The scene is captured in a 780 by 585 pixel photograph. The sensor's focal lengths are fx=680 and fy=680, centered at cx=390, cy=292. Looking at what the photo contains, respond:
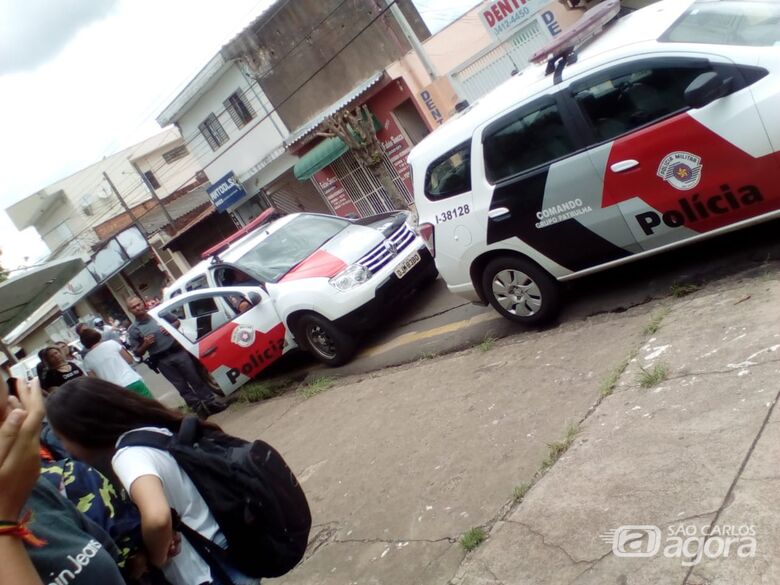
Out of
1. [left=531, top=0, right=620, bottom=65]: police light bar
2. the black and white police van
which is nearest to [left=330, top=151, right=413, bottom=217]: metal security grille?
the black and white police van

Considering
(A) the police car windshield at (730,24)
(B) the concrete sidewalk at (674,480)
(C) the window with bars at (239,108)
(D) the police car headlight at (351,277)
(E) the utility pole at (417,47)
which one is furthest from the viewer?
(C) the window with bars at (239,108)

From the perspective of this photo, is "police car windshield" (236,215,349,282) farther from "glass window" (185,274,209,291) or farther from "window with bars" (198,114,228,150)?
"window with bars" (198,114,228,150)

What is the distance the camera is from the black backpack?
2.39m

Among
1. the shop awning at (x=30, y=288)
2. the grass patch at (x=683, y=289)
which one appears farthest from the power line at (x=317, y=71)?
the grass patch at (x=683, y=289)

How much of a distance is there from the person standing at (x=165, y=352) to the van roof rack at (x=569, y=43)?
19.6 feet

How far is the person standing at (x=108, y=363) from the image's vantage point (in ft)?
26.0

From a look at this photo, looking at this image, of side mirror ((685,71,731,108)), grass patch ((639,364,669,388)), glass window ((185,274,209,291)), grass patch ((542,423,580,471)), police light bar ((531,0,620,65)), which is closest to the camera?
grass patch ((542,423,580,471))

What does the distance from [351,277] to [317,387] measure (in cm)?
135

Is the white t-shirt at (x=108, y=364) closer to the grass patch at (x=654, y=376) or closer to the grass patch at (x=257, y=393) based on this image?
the grass patch at (x=257, y=393)

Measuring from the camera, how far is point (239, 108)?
80.6 ft

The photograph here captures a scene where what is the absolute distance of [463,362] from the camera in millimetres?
6145

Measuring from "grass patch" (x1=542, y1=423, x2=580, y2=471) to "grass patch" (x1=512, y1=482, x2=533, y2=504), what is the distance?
0.15m

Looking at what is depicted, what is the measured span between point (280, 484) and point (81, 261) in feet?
20.6

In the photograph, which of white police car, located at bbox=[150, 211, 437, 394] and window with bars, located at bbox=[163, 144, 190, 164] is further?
window with bars, located at bbox=[163, 144, 190, 164]
